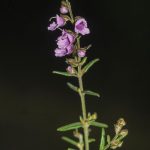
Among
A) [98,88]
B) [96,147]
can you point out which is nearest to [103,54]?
[98,88]

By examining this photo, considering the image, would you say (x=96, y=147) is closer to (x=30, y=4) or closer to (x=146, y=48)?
Answer: (x=146, y=48)

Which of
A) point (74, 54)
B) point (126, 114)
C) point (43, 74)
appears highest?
point (43, 74)

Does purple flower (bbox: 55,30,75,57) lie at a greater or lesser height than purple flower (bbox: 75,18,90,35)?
lesser

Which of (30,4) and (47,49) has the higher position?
(30,4)

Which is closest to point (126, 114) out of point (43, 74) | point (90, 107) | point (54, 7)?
point (90, 107)

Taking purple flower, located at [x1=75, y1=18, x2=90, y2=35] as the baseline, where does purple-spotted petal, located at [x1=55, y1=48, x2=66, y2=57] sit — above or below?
below

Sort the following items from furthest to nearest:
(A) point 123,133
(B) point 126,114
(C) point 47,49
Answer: (C) point 47,49 → (B) point 126,114 → (A) point 123,133

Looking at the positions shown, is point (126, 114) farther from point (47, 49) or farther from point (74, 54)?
point (74, 54)

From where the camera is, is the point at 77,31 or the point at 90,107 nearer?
the point at 77,31

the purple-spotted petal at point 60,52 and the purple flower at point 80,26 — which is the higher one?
the purple flower at point 80,26

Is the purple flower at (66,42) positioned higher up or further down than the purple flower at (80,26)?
further down

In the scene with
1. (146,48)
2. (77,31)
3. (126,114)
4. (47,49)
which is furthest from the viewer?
(47,49)
